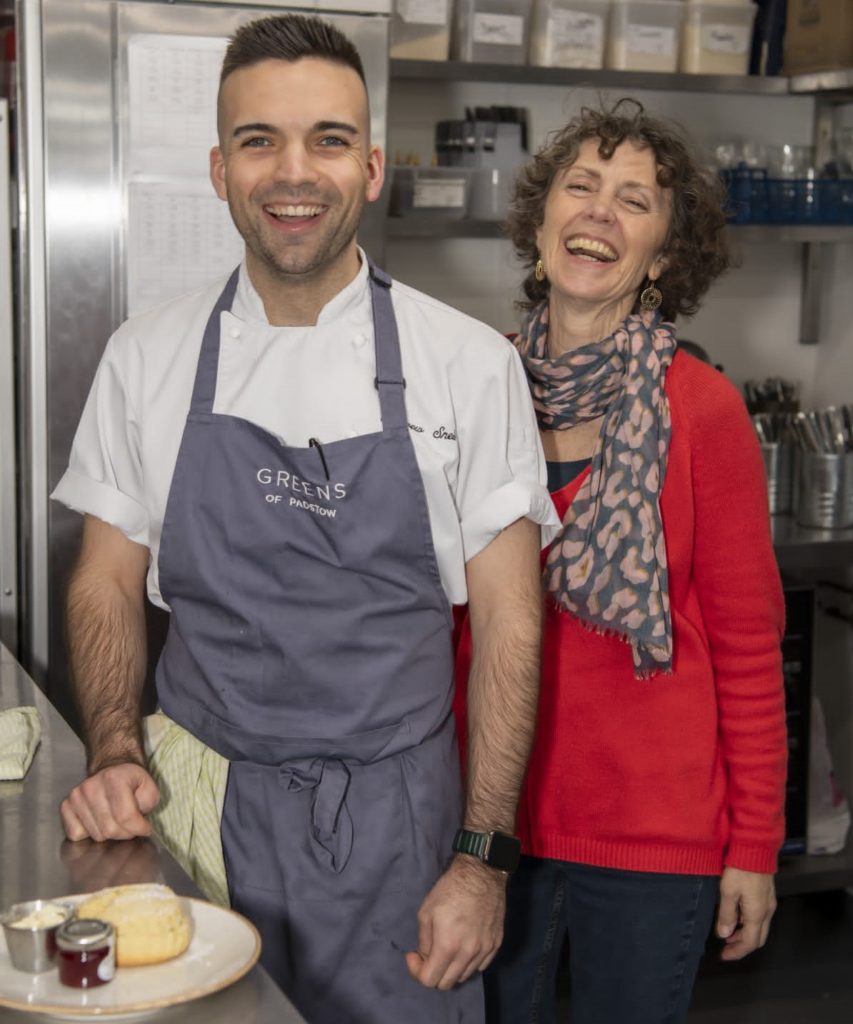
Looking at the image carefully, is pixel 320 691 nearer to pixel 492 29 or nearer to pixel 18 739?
pixel 18 739

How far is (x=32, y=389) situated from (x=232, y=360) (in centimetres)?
99

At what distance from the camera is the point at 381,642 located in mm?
1551

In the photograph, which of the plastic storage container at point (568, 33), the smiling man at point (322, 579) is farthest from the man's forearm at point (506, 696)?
the plastic storage container at point (568, 33)

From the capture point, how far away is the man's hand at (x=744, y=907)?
1.77m

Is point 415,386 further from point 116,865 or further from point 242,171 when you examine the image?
point 116,865

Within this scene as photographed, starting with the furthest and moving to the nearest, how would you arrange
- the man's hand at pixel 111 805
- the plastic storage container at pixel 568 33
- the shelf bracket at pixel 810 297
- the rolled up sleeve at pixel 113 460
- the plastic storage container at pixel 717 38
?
the shelf bracket at pixel 810 297
the plastic storage container at pixel 717 38
the plastic storage container at pixel 568 33
the rolled up sleeve at pixel 113 460
the man's hand at pixel 111 805

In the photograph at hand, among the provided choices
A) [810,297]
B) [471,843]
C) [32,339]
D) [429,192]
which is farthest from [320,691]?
[810,297]

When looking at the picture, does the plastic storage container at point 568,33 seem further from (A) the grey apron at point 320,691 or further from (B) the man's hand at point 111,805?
(B) the man's hand at point 111,805

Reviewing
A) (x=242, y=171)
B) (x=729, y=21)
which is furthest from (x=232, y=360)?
(x=729, y=21)

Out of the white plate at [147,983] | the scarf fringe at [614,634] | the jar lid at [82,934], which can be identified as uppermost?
the scarf fringe at [614,634]

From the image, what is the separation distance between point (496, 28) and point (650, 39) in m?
0.36

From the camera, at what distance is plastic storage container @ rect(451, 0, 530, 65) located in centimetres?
308

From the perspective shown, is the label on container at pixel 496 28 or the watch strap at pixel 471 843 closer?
the watch strap at pixel 471 843

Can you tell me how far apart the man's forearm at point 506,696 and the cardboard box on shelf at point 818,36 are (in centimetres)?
209
